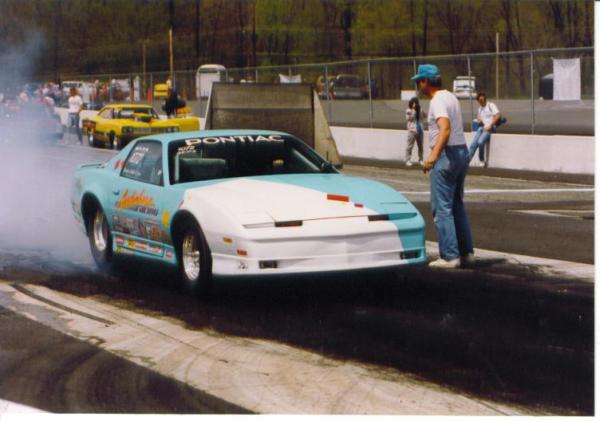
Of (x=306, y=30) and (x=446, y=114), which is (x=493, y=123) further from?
(x=306, y=30)

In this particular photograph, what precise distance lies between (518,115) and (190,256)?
54.5 ft

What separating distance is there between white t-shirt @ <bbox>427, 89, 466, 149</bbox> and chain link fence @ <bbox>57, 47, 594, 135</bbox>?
41.1ft

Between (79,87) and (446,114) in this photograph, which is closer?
(446,114)

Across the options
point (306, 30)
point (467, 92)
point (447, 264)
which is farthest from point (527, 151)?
point (306, 30)

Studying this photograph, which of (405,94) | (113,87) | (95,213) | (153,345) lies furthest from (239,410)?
(113,87)

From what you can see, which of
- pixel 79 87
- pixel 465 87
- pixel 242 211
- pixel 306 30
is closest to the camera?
pixel 242 211

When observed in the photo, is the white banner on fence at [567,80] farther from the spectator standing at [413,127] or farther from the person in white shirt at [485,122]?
the spectator standing at [413,127]

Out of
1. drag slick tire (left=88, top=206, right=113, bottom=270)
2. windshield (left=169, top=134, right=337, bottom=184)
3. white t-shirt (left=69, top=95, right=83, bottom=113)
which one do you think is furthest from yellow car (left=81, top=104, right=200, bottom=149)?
windshield (left=169, top=134, right=337, bottom=184)

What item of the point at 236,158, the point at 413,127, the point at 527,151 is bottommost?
the point at 527,151

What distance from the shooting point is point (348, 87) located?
2945cm

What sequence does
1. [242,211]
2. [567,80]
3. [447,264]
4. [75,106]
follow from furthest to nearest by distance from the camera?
[75,106]
[567,80]
[447,264]
[242,211]

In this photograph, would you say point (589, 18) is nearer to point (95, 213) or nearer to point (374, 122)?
point (374, 122)

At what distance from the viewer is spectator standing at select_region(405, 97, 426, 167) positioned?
24188mm

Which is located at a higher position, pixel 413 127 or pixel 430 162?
pixel 413 127
